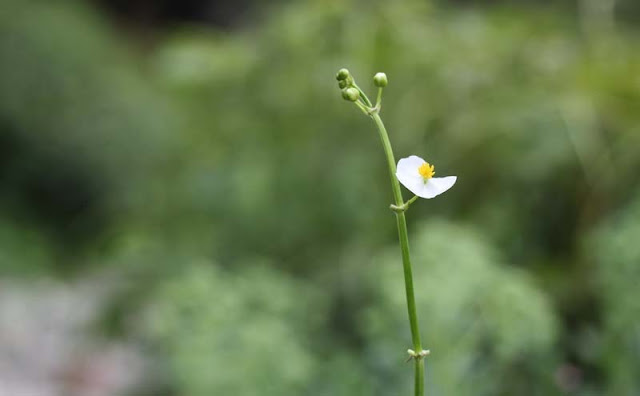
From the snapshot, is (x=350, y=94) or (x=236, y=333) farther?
(x=236, y=333)

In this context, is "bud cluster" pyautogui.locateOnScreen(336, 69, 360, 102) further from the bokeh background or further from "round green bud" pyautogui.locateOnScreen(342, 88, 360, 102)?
the bokeh background

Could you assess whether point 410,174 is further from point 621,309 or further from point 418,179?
point 621,309

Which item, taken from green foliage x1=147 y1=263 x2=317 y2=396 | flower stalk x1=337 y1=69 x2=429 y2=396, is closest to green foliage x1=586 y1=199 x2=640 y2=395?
green foliage x1=147 y1=263 x2=317 y2=396

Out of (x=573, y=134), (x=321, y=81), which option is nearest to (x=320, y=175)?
(x=321, y=81)

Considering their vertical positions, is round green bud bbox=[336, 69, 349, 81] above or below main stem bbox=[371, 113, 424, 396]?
above

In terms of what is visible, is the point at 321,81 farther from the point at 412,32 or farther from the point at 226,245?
the point at 226,245

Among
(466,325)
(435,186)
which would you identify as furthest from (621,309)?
(435,186)

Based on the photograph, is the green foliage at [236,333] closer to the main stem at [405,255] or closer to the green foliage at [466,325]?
the green foliage at [466,325]
